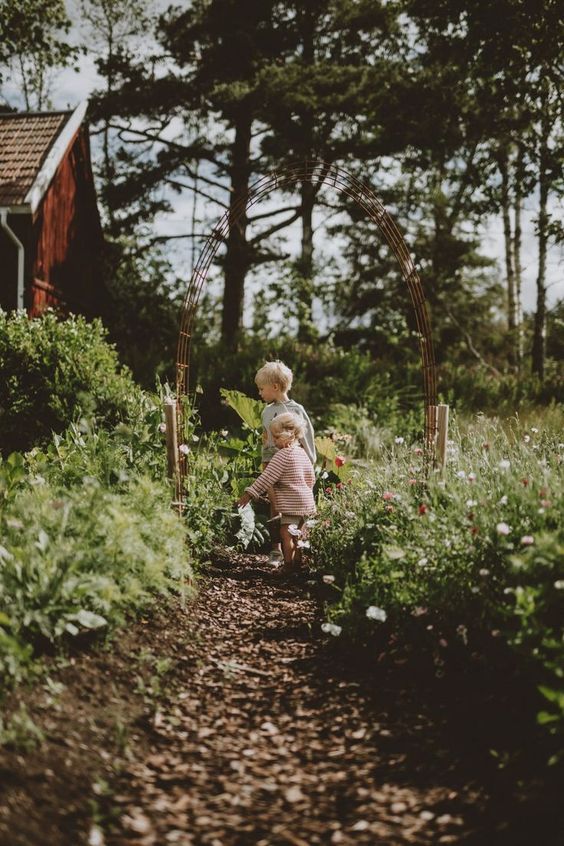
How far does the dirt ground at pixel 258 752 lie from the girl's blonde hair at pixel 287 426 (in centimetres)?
170

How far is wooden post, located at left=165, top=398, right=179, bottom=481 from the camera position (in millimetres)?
4781

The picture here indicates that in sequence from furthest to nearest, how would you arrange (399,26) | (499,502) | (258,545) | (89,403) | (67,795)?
(399,26) → (89,403) → (258,545) → (499,502) → (67,795)

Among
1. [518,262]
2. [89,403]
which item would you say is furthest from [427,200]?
[89,403]

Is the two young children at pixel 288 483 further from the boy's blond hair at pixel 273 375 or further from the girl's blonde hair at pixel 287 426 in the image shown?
the boy's blond hair at pixel 273 375

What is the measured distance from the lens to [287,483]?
5238 millimetres

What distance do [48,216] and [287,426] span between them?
1058 cm

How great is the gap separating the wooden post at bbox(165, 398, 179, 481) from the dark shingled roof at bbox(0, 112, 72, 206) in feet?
28.7

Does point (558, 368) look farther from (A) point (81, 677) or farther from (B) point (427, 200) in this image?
(A) point (81, 677)

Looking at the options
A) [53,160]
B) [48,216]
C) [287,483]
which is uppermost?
[53,160]

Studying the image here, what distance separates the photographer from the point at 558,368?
71.4 feet

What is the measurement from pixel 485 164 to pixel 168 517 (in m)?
10.5

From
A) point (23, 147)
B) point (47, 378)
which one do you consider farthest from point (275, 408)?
point (23, 147)

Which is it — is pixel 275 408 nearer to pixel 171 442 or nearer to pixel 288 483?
pixel 288 483

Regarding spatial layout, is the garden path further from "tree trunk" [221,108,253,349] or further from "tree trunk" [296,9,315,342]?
"tree trunk" [296,9,315,342]
